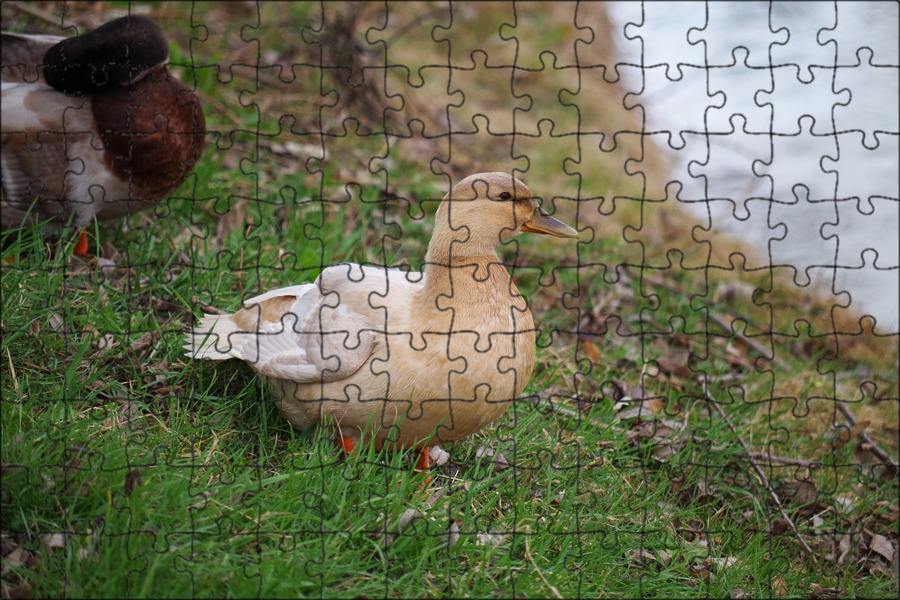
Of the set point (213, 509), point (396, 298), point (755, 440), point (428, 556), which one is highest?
point (396, 298)

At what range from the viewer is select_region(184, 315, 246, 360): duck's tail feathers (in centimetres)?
299

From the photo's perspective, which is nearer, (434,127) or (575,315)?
(575,315)

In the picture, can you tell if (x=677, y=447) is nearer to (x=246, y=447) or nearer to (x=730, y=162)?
(x=246, y=447)

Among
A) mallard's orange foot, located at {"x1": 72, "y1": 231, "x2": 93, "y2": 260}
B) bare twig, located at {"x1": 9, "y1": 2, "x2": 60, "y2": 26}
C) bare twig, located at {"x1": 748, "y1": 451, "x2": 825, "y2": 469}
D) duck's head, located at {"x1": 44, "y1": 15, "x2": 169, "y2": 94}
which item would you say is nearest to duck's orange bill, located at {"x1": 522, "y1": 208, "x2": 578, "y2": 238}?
bare twig, located at {"x1": 748, "y1": 451, "x2": 825, "y2": 469}

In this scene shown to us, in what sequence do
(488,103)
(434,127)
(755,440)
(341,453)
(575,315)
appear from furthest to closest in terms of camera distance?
1. (488,103)
2. (434,127)
3. (575,315)
4. (755,440)
5. (341,453)

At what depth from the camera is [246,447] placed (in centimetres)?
288

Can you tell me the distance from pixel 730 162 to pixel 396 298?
6.63 metres

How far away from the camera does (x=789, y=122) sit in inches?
346

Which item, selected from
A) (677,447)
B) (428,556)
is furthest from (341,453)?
(677,447)

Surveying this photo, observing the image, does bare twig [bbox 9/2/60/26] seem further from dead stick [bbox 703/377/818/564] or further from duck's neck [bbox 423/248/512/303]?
dead stick [bbox 703/377/818/564]

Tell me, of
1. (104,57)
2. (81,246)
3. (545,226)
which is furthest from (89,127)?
(545,226)

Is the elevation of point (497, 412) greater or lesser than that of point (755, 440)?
greater
